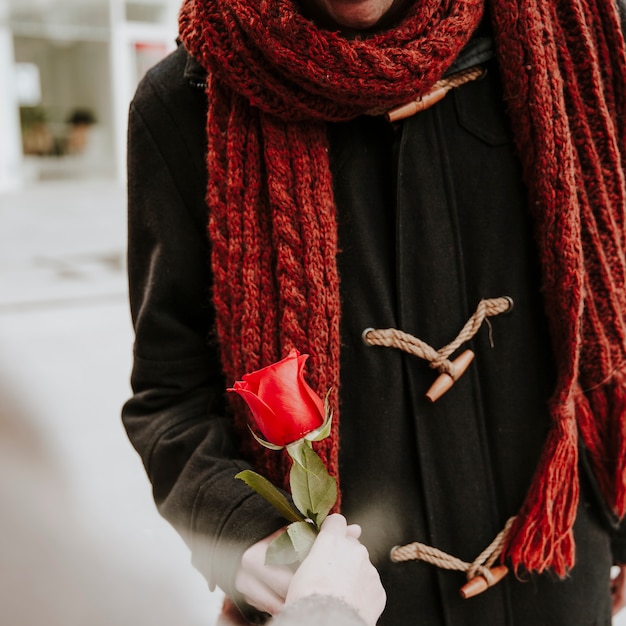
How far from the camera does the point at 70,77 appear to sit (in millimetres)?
2586

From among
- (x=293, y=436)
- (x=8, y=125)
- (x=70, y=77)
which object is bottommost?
(x=293, y=436)

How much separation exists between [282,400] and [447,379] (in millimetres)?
273

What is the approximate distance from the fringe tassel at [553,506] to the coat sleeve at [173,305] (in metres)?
0.33

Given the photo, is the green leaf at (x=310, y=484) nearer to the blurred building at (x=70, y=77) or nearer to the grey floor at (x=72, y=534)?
the grey floor at (x=72, y=534)

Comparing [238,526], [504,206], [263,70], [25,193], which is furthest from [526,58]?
[25,193]

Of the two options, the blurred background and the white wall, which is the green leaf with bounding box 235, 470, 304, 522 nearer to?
the blurred background

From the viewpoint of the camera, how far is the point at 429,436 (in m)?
0.76

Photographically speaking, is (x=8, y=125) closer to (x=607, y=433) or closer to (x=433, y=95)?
(x=433, y=95)

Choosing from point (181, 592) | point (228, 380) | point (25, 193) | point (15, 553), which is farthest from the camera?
point (25, 193)

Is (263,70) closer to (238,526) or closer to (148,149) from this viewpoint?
(148,149)

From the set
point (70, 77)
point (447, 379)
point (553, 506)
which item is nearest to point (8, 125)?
point (70, 77)

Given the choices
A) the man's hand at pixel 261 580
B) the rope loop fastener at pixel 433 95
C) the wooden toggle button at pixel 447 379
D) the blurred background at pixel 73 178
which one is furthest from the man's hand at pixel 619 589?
the blurred background at pixel 73 178

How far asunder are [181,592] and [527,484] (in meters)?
0.43

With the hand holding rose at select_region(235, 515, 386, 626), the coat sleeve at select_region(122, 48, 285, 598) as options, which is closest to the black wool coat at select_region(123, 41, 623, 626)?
the coat sleeve at select_region(122, 48, 285, 598)
